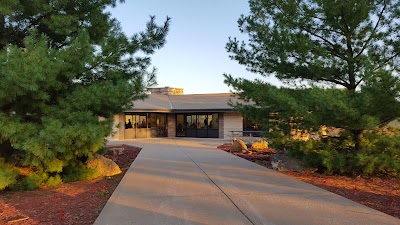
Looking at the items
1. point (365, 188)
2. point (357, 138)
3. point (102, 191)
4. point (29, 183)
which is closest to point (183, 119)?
point (357, 138)

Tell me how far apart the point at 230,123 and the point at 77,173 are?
18.8 metres

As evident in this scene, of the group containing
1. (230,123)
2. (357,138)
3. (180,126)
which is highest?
(230,123)

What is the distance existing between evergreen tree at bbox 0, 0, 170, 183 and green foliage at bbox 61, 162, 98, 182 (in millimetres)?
117

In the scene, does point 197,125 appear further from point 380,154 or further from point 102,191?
point 102,191

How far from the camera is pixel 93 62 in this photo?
8234mm

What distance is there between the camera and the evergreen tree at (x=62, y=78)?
6.94m

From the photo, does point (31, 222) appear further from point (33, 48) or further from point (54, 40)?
point (54, 40)

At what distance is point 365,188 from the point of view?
7730 millimetres

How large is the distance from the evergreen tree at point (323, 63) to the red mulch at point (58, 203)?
4.54m

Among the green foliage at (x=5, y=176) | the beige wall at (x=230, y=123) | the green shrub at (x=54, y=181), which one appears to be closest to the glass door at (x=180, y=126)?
the beige wall at (x=230, y=123)

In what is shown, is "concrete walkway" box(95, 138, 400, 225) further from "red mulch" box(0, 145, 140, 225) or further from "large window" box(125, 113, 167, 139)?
"large window" box(125, 113, 167, 139)

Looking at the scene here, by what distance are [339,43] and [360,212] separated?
5414mm

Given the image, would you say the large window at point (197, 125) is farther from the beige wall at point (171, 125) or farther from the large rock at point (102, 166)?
the large rock at point (102, 166)

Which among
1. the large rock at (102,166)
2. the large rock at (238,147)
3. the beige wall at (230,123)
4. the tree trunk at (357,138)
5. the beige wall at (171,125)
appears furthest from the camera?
the beige wall at (171,125)
